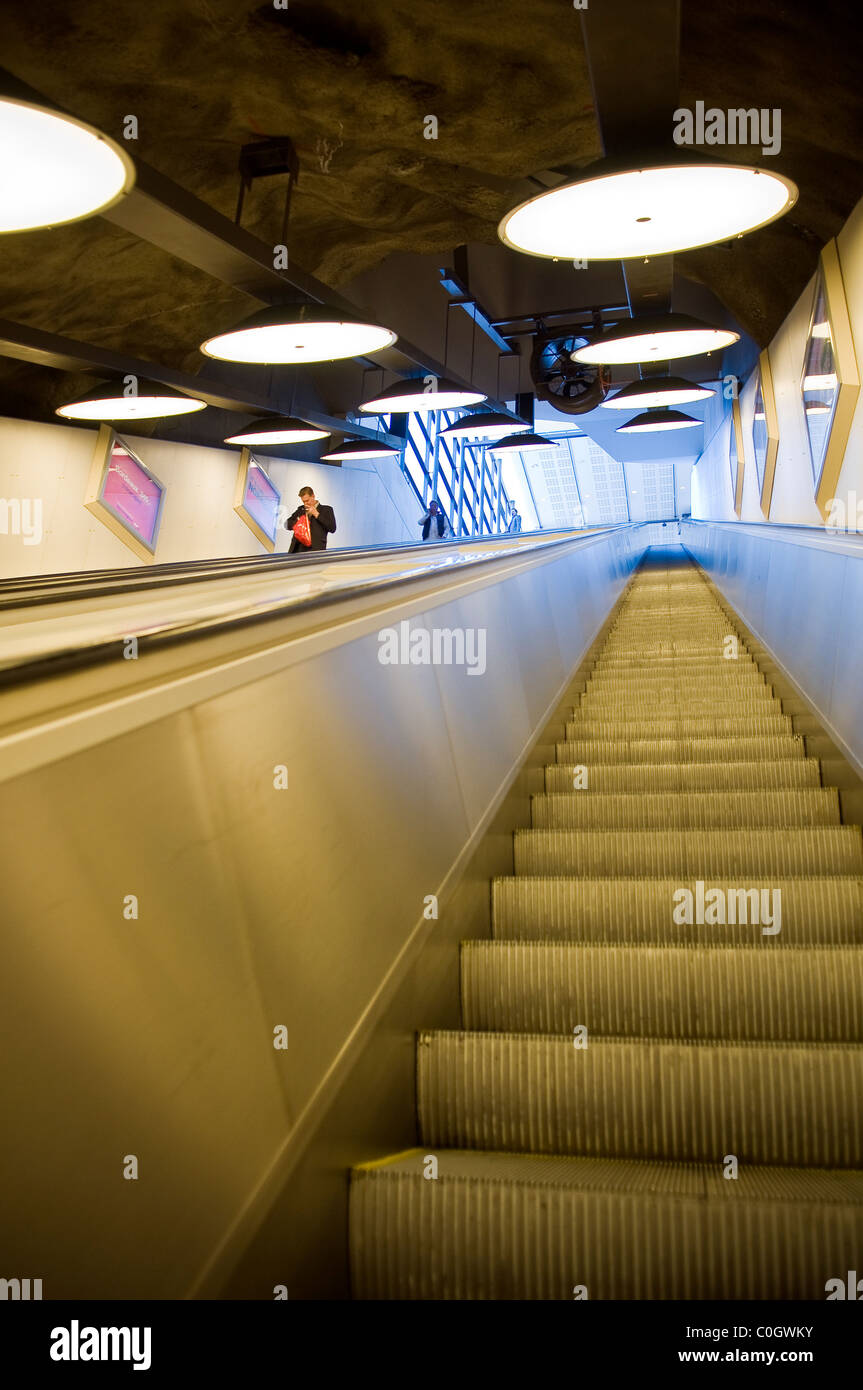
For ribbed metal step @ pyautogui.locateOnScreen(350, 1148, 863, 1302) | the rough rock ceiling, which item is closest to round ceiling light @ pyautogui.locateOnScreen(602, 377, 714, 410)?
the rough rock ceiling

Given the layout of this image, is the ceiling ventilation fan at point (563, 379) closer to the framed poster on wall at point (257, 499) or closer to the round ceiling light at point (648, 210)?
the framed poster on wall at point (257, 499)

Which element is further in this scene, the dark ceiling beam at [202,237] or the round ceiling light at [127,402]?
the round ceiling light at [127,402]

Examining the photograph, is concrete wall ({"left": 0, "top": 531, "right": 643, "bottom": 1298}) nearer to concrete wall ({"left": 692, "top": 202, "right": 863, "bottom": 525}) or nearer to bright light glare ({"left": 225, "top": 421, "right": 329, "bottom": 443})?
concrete wall ({"left": 692, "top": 202, "right": 863, "bottom": 525})

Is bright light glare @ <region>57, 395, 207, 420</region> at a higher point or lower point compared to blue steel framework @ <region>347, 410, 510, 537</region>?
lower

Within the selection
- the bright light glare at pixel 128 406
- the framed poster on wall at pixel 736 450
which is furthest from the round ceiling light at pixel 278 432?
the framed poster on wall at pixel 736 450

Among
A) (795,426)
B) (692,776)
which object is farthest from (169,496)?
(692,776)

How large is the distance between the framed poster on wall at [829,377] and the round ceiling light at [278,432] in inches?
252

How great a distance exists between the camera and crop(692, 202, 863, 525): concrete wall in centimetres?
898

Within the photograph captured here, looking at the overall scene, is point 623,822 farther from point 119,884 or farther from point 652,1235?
point 119,884

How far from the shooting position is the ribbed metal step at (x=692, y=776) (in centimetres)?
441

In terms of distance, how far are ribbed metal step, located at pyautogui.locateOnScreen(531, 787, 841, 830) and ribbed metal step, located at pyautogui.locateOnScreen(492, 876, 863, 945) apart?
2.54 feet

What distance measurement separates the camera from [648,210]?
556 centimetres

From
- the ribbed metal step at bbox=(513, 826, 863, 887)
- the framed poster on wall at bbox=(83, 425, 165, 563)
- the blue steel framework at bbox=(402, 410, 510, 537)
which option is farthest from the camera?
the blue steel framework at bbox=(402, 410, 510, 537)

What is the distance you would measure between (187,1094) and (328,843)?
0.74 meters
